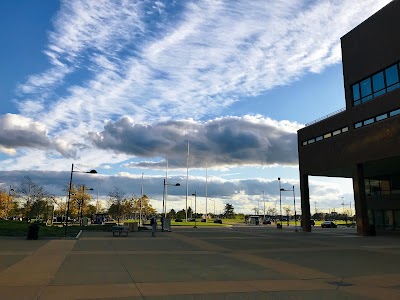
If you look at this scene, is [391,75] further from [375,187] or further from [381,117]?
[375,187]

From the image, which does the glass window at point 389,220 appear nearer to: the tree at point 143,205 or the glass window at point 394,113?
the glass window at point 394,113

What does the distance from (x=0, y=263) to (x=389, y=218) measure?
130ft

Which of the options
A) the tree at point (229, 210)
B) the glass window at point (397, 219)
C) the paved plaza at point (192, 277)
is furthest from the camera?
the tree at point (229, 210)

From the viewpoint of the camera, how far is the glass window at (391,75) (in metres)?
32.9

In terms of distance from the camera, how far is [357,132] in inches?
1437

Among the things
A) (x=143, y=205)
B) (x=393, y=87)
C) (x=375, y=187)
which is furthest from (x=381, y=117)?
(x=143, y=205)

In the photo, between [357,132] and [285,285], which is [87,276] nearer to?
[285,285]

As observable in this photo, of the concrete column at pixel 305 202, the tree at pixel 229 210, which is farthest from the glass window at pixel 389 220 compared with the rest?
the tree at pixel 229 210

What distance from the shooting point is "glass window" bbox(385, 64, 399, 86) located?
3294 cm

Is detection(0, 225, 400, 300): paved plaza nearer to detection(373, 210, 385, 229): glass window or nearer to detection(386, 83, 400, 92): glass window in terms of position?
detection(386, 83, 400, 92): glass window

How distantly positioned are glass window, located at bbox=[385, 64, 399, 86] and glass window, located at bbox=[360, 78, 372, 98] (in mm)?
2447

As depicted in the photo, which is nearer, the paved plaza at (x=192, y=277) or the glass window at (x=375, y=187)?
the paved plaza at (x=192, y=277)

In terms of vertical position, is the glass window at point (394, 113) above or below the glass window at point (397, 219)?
above

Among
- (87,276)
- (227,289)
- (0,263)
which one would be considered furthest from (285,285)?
(0,263)
